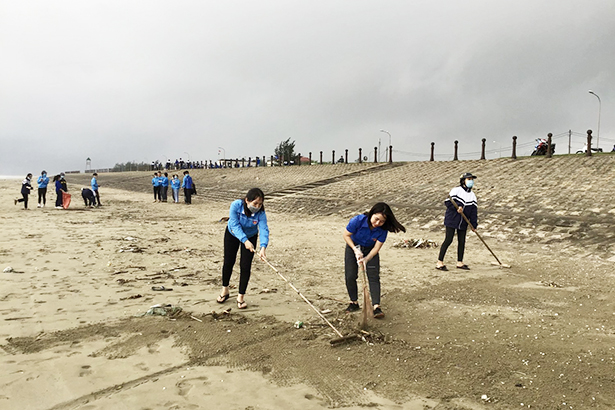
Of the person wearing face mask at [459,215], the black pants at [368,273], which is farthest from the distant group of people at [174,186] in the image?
the black pants at [368,273]

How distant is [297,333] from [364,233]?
4.46 feet

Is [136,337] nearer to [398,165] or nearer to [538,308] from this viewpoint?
[538,308]

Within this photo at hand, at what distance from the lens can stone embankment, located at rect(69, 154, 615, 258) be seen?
1004cm

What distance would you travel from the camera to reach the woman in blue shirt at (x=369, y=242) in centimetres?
446

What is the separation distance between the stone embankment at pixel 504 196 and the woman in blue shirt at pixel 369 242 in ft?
19.8

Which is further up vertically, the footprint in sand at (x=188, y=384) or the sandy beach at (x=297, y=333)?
the sandy beach at (x=297, y=333)

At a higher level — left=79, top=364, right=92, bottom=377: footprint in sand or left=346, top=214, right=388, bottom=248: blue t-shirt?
left=346, top=214, right=388, bottom=248: blue t-shirt

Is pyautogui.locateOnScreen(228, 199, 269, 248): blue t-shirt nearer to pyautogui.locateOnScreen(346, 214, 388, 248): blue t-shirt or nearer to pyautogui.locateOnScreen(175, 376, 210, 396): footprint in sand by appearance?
pyautogui.locateOnScreen(346, 214, 388, 248): blue t-shirt

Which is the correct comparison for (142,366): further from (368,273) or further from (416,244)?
(416,244)

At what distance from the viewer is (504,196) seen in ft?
45.5

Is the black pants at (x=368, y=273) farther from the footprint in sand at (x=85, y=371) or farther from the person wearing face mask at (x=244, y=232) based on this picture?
the footprint in sand at (x=85, y=371)

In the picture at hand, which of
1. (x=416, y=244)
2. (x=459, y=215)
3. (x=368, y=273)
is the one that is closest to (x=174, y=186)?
(x=416, y=244)

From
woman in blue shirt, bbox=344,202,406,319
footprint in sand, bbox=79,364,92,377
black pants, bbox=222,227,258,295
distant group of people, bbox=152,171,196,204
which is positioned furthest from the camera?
distant group of people, bbox=152,171,196,204

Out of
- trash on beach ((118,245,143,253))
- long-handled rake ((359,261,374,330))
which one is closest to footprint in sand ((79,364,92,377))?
long-handled rake ((359,261,374,330))
